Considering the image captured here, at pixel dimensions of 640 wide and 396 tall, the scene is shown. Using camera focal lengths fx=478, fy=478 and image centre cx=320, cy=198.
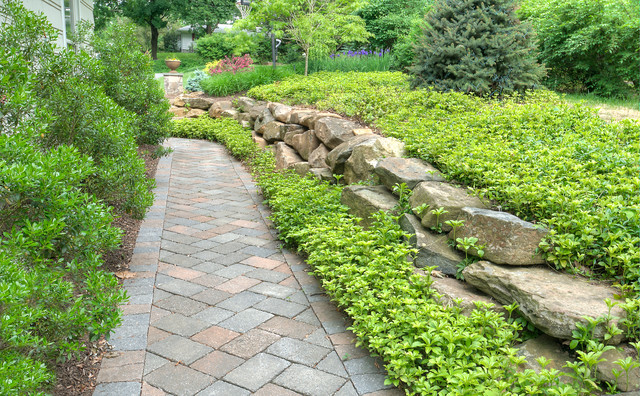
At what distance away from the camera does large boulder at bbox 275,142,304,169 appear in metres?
6.86

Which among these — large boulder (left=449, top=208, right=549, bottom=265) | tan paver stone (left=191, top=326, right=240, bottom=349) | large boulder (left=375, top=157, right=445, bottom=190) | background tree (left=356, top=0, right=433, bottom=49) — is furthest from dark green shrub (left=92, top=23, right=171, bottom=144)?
background tree (left=356, top=0, right=433, bottom=49)

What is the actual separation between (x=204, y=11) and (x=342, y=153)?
101 feet

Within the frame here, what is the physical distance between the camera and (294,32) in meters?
11.7

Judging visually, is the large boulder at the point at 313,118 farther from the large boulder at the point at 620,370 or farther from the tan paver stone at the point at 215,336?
the large boulder at the point at 620,370

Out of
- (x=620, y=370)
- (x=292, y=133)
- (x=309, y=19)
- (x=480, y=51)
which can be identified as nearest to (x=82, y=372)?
(x=620, y=370)

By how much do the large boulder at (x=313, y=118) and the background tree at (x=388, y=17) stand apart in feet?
34.1

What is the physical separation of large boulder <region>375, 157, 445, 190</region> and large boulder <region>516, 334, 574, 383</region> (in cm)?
175

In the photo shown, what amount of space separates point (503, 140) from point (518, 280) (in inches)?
87.1

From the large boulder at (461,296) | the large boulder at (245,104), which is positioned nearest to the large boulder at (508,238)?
the large boulder at (461,296)

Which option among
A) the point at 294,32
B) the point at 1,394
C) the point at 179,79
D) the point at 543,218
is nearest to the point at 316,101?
the point at 294,32

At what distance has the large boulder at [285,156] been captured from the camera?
22.5ft

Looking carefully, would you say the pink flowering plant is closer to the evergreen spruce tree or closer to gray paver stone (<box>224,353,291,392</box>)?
the evergreen spruce tree

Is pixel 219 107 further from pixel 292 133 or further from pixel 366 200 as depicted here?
pixel 366 200

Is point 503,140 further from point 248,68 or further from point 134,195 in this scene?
point 248,68
